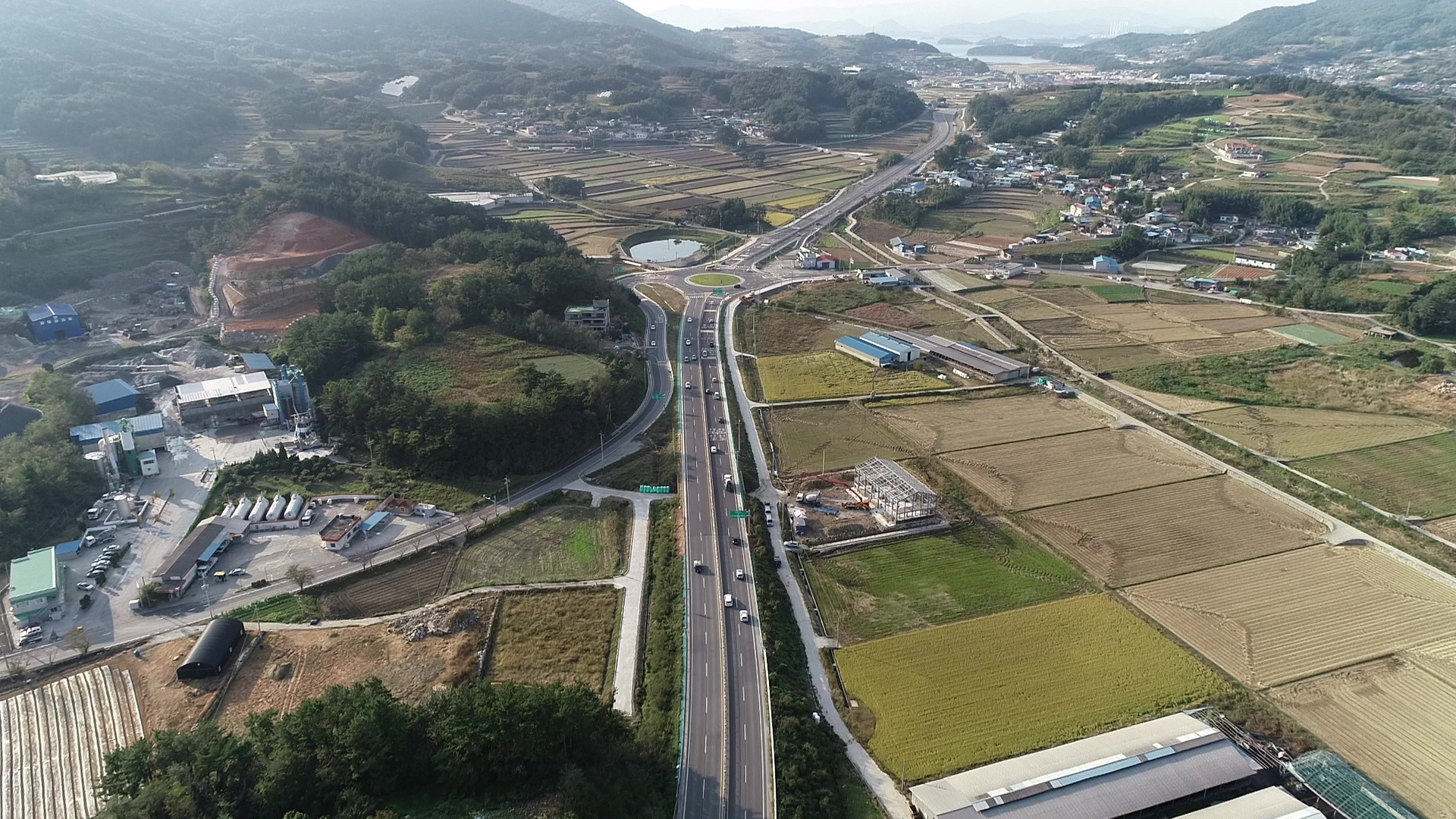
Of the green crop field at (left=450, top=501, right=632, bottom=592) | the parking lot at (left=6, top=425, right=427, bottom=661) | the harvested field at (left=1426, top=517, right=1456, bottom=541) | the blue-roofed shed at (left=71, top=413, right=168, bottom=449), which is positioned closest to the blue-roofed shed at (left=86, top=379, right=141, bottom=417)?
the blue-roofed shed at (left=71, top=413, right=168, bottom=449)

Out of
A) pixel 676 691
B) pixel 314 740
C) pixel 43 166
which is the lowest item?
pixel 676 691

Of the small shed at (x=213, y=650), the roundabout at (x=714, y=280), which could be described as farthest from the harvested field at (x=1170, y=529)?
the roundabout at (x=714, y=280)

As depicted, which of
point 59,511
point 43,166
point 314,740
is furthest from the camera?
point 43,166

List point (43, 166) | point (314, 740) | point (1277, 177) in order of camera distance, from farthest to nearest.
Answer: point (1277, 177)
point (43, 166)
point (314, 740)

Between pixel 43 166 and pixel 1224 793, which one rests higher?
pixel 43 166

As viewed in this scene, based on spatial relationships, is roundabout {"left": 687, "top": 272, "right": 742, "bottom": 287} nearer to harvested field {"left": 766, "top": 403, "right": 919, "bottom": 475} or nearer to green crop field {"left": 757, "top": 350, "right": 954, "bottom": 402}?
green crop field {"left": 757, "top": 350, "right": 954, "bottom": 402}

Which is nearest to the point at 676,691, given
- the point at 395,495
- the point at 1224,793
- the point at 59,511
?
the point at 1224,793

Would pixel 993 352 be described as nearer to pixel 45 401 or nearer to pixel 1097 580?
pixel 1097 580

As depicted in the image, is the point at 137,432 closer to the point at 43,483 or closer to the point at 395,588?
the point at 43,483
